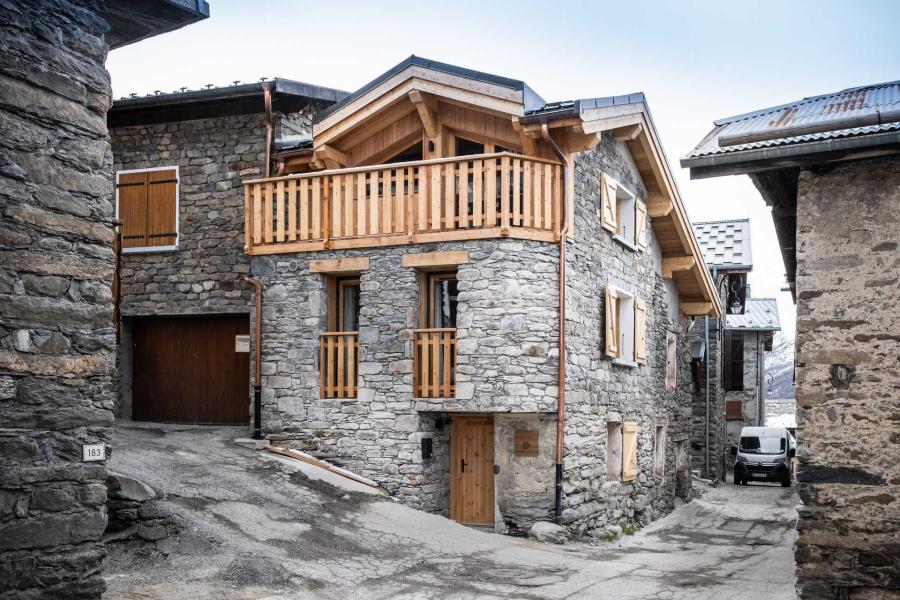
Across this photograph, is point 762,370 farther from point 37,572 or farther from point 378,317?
point 37,572

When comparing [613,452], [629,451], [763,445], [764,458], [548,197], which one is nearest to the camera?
[548,197]

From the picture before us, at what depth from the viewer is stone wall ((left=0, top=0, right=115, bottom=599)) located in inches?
238

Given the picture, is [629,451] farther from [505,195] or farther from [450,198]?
[450,198]

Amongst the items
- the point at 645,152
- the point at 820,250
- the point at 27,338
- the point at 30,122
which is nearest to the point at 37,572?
the point at 27,338

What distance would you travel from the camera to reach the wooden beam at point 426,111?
13.6 metres

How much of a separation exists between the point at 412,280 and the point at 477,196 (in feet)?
5.03

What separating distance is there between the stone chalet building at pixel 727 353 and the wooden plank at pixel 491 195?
12.9 meters

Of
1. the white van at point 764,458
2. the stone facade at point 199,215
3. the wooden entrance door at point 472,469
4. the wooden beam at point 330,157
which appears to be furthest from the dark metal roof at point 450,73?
the white van at point 764,458

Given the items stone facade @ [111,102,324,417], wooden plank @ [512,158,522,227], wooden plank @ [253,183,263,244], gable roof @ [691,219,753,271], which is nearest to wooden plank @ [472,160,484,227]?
wooden plank @ [512,158,522,227]

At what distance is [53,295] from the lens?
20.8 feet

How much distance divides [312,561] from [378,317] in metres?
4.55

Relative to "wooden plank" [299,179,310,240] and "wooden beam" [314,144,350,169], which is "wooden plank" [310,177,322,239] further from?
"wooden beam" [314,144,350,169]

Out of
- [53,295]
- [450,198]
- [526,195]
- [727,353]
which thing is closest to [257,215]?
[450,198]

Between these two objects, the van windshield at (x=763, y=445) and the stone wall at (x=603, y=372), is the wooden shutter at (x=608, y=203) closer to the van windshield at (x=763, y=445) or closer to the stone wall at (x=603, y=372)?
the stone wall at (x=603, y=372)
